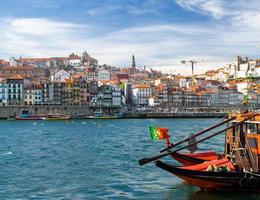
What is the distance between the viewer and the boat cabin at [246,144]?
1811 centimetres

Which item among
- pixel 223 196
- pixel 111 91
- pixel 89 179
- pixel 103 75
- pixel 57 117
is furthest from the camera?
pixel 103 75

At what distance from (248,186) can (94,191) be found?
5.58 m

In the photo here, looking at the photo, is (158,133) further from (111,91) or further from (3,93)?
(111,91)

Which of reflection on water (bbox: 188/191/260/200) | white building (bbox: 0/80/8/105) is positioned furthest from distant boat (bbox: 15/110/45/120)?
reflection on water (bbox: 188/191/260/200)

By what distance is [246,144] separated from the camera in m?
18.6

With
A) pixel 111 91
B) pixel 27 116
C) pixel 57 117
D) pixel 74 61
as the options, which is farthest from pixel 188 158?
pixel 74 61

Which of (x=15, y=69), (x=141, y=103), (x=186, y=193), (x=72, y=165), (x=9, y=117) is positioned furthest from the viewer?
(x=15, y=69)

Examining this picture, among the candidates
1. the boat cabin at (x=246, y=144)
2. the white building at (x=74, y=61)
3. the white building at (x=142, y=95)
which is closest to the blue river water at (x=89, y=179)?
the boat cabin at (x=246, y=144)

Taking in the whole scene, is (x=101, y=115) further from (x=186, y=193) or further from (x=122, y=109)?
(x=186, y=193)

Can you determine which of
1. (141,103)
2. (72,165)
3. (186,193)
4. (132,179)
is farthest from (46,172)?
(141,103)

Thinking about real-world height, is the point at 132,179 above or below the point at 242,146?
below

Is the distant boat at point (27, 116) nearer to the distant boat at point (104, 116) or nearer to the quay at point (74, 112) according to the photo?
the quay at point (74, 112)

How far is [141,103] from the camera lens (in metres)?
125

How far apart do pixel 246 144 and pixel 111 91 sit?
9474 cm
